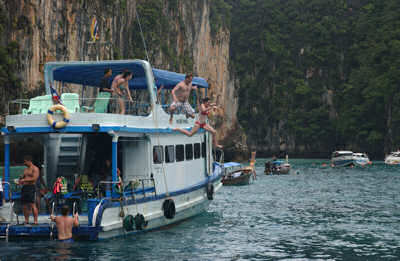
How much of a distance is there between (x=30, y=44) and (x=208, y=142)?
1178 inches

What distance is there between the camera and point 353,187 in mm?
39250

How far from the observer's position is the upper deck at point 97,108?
1669cm

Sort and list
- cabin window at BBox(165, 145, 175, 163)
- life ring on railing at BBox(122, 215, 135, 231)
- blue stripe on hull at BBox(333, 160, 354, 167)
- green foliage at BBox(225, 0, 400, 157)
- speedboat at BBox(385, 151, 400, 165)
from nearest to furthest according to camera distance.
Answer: life ring on railing at BBox(122, 215, 135, 231), cabin window at BBox(165, 145, 175, 163), blue stripe on hull at BBox(333, 160, 354, 167), speedboat at BBox(385, 151, 400, 165), green foliage at BBox(225, 0, 400, 157)

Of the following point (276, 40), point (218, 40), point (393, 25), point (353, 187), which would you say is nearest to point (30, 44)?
point (353, 187)

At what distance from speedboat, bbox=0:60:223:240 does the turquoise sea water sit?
451 millimetres

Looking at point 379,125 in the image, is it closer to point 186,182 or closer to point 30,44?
point 30,44

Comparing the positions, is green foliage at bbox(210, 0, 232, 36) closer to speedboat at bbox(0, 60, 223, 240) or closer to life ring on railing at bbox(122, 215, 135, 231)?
speedboat at bbox(0, 60, 223, 240)

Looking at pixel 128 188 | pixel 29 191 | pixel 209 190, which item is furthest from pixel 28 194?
pixel 209 190

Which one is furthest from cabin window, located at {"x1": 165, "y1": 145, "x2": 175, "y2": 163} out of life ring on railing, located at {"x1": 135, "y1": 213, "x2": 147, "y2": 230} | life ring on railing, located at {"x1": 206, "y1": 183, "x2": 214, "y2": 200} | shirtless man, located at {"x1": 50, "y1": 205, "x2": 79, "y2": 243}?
shirtless man, located at {"x1": 50, "y1": 205, "x2": 79, "y2": 243}

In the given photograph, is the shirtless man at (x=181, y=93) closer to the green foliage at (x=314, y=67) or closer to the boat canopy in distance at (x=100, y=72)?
the boat canopy in distance at (x=100, y=72)

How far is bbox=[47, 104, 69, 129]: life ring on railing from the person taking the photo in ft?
54.1

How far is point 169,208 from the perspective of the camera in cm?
1889

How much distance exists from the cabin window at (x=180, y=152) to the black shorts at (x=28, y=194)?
5510 millimetres

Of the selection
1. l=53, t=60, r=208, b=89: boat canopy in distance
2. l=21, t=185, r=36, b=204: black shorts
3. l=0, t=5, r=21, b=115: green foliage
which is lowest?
l=21, t=185, r=36, b=204: black shorts
